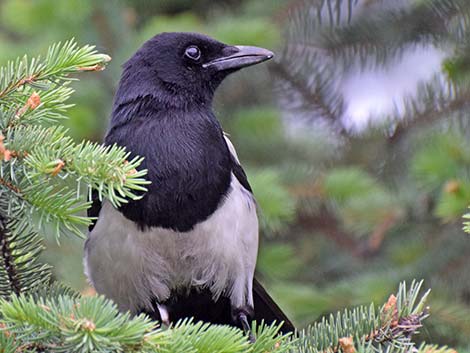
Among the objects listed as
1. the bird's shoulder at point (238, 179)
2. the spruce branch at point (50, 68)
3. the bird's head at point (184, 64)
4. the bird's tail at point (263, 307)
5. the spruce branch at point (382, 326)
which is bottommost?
the spruce branch at point (382, 326)

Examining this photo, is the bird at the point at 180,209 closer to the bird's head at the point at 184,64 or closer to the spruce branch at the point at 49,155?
the bird's head at the point at 184,64

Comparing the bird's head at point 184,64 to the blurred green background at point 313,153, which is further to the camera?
the blurred green background at point 313,153

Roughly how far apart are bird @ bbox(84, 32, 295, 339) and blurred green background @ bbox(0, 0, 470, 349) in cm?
42

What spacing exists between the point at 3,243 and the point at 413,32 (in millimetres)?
2370

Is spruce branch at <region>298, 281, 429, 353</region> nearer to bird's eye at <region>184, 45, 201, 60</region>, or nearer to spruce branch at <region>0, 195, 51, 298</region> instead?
spruce branch at <region>0, 195, 51, 298</region>

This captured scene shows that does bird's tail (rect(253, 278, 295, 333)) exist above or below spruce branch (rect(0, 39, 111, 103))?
below

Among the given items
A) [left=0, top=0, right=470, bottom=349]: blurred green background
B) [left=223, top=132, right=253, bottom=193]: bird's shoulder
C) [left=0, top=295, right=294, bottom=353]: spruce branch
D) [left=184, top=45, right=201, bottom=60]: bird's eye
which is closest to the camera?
[left=0, top=295, right=294, bottom=353]: spruce branch

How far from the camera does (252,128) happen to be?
4.27 meters

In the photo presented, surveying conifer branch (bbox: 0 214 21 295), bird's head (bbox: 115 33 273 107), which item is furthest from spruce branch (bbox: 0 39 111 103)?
bird's head (bbox: 115 33 273 107)

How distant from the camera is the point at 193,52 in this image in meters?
3.33

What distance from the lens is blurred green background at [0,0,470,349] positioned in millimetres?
3645

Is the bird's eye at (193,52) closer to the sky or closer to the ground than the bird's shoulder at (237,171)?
closer to the sky

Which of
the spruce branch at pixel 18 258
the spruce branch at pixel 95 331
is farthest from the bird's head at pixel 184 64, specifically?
the spruce branch at pixel 95 331

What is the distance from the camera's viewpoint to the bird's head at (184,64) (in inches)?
126
